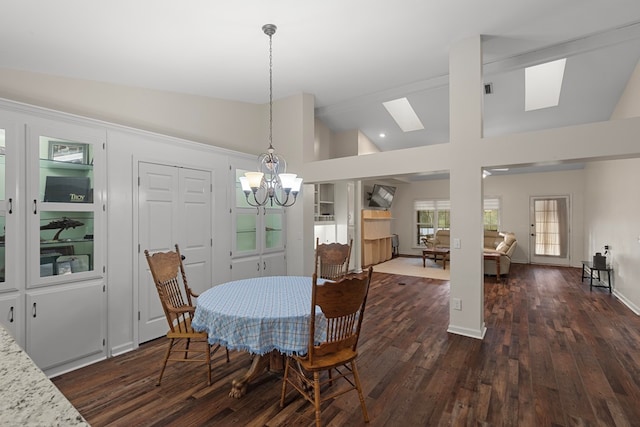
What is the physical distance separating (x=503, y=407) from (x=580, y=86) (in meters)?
4.98

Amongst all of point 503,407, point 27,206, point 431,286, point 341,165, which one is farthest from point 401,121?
point 27,206

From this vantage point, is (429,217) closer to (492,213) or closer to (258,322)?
(492,213)

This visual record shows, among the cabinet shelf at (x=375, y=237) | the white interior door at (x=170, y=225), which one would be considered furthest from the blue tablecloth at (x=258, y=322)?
the cabinet shelf at (x=375, y=237)

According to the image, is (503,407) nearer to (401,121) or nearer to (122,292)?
(122,292)

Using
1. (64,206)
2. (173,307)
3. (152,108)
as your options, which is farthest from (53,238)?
(152,108)

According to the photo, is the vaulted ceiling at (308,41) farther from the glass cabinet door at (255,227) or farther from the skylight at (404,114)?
the skylight at (404,114)

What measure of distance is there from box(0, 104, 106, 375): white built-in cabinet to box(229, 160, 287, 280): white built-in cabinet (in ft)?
5.13

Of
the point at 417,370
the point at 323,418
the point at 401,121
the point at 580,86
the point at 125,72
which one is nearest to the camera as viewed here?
the point at 323,418

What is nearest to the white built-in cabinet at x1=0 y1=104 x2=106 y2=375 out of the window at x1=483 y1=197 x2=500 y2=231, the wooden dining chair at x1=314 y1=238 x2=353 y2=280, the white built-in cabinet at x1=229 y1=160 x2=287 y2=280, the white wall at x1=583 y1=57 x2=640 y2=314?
the white built-in cabinet at x1=229 y1=160 x2=287 y2=280

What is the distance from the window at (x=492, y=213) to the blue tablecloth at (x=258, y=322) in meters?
8.65

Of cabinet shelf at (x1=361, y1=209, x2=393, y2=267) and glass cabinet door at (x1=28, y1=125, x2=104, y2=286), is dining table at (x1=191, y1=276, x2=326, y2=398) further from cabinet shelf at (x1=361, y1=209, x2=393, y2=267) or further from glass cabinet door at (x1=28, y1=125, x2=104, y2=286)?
cabinet shelf at (x1=361, y1=209, x2=393, y2=267)

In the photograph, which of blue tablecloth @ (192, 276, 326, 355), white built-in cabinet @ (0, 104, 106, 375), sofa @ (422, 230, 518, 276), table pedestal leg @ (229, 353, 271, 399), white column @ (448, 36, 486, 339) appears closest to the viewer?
blue tablecloth @ (192, 276, 326, 355)

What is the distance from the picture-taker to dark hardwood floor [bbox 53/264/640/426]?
210 centimetres

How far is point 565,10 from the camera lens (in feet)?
9.18
